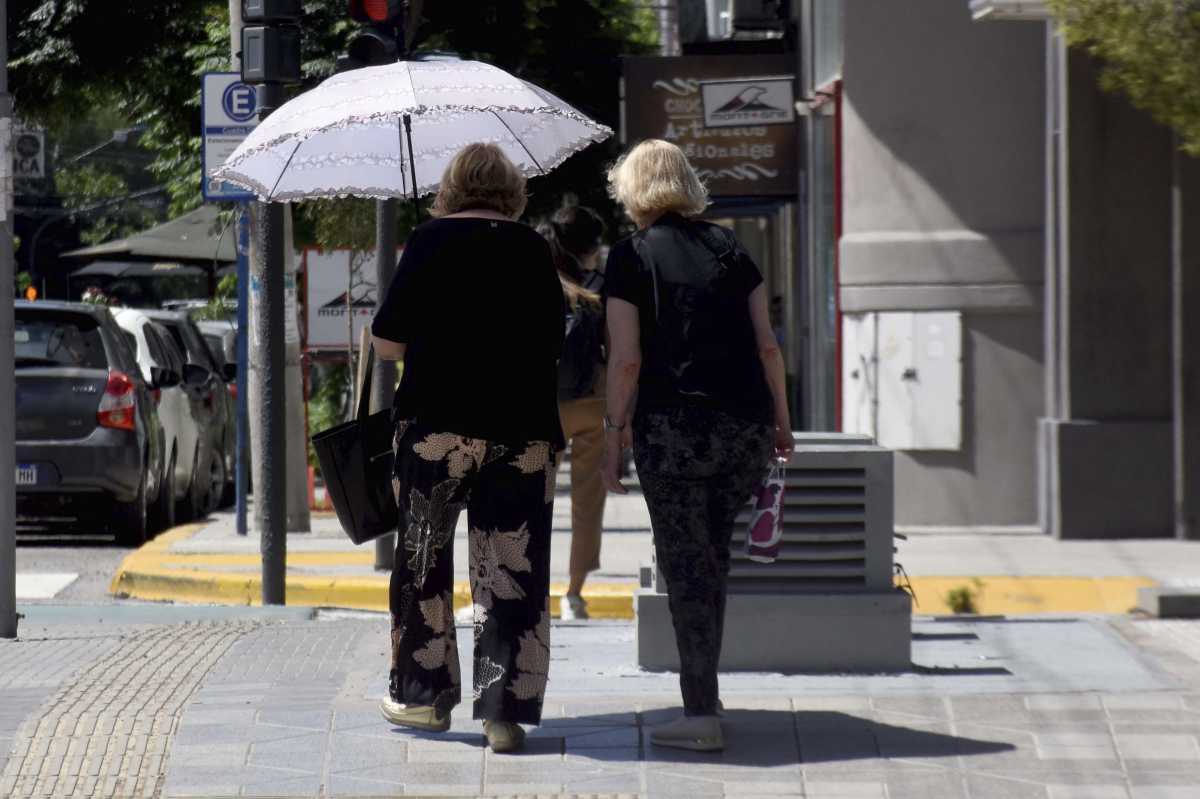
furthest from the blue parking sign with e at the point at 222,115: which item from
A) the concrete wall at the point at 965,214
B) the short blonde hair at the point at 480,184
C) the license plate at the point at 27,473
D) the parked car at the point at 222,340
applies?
the parked car at the point at 222,340

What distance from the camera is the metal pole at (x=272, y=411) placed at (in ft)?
30.1

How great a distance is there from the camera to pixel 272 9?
8.86 m

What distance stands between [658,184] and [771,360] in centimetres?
61

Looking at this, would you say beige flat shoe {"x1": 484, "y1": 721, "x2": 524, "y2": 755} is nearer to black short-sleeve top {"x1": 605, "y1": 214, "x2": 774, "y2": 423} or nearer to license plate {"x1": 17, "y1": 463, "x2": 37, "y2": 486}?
black short-sleeve top {"x1": 605, "y1": 214, "x2": 774, "y2": 423}

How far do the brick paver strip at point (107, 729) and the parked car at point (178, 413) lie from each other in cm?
708

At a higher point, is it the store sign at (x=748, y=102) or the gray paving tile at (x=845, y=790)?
the store sign at (x=748, y=102)

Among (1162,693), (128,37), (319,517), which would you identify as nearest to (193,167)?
(128,37)

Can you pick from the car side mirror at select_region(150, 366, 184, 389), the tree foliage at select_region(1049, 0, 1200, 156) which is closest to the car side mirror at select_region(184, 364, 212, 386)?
the car side mirror at select_region(150, 366, 184, 389)

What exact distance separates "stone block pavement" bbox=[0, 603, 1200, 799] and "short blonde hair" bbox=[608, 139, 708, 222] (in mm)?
1541

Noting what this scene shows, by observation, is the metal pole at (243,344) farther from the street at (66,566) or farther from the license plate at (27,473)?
the license plate at (27,473)

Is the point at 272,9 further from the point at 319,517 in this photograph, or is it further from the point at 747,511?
the point at 319,517

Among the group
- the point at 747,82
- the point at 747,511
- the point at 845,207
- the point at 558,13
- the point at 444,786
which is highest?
the point at 558,13

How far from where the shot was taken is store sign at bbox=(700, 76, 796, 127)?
47.8ft

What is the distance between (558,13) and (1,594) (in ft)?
37.5
